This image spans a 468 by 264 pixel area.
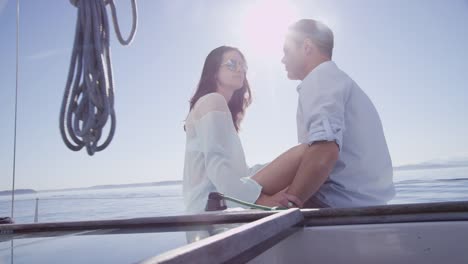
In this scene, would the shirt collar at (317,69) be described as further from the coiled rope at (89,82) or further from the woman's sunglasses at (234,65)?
the coiled rope at (89,82)

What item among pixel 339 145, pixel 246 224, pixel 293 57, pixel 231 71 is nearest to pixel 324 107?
pixel 339 145

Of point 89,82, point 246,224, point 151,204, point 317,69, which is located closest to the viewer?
point 246,224

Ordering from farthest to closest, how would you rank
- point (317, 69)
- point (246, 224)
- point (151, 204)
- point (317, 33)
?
1. point (151, 204)
2. point (317, 33)
3. point (317, 69)
4. point (246, 224)

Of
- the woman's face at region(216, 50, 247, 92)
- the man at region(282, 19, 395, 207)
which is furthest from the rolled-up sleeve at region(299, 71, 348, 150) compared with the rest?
the woman's face at region(216, 50, 247, 92)

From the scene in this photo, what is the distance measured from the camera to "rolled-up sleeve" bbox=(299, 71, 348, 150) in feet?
3.21

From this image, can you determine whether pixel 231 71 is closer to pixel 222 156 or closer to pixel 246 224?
pixel 222 156

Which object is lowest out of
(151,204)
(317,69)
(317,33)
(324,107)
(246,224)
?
(151,204)

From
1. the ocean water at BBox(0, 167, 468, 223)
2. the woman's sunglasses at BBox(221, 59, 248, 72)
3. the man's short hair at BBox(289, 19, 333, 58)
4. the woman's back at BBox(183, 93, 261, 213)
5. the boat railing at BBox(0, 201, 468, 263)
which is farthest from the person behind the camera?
the ocean water at BBox(0, 167, 468, 223)

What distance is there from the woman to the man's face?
251 millimetres

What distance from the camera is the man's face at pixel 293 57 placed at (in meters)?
1.24

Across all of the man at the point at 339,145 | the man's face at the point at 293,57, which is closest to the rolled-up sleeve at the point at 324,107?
the man at the point at 339,145

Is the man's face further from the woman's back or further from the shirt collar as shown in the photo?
the woman's back

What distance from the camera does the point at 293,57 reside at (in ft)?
4.13

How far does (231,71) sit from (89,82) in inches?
26.8
